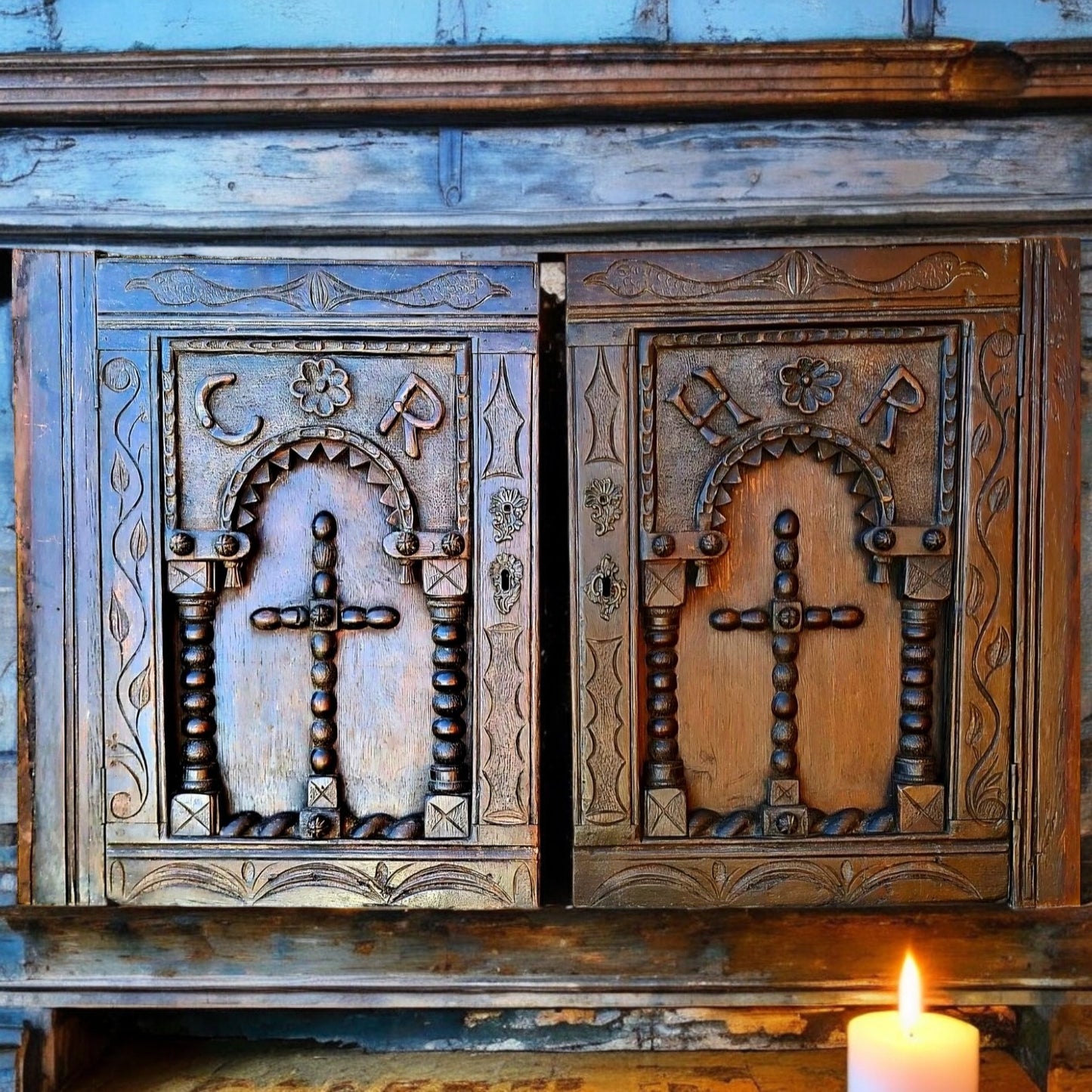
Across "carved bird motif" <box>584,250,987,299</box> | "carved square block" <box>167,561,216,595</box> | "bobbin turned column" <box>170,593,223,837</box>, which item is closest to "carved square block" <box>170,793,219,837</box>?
"bobbin turned column" <box>170,593,223,837</box>

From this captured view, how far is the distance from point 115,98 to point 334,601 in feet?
2.37

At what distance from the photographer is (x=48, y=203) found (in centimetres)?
127

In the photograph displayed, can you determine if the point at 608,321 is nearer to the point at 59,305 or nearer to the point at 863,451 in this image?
the point at 863,451

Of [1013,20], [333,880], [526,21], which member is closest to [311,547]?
[333,880]

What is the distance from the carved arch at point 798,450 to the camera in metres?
1.24

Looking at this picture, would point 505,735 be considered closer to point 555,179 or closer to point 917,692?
point 917,692

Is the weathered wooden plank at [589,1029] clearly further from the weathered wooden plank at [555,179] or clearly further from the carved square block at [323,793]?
the weathered wooden plank at [555,179]

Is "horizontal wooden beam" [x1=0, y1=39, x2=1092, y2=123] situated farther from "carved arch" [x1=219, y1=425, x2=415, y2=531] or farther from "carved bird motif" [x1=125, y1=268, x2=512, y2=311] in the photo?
"carved arch" [x1=219, y1=425, x2=415, y2=531]

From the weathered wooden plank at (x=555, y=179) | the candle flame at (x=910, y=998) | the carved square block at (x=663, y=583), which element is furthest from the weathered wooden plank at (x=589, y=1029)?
the weathered wooden plank at (x=555, y=179)

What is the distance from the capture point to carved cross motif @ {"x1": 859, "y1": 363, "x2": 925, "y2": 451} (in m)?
1.24

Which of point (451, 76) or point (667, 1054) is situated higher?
point (451, 76)

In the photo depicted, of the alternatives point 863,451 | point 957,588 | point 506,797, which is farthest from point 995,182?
point 506,797

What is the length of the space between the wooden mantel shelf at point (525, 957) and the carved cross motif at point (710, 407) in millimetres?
654

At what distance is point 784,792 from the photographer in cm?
125
